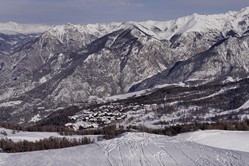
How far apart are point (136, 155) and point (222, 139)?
169 feet

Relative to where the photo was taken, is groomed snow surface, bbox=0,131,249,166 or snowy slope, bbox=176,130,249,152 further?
snowy slope, bbox=176,130,249,152

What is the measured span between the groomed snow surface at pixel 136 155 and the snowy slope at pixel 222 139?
1024 inches

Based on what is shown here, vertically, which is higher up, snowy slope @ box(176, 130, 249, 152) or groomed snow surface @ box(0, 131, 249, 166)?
snowy slope @ box(176, 130, 249, 152)

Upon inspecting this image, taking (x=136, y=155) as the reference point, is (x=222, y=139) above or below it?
above

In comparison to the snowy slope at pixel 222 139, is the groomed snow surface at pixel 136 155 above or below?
below

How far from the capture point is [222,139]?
130 m

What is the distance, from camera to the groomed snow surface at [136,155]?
79.2m

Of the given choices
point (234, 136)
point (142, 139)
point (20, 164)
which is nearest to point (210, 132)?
point (234, 136)

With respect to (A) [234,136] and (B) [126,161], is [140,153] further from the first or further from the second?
(A) [234,136]

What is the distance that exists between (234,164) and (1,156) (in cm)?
4266

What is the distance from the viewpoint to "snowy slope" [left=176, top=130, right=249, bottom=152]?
393ft

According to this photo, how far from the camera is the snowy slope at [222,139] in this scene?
11994 cm

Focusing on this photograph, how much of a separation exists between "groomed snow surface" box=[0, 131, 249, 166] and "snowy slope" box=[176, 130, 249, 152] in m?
26.0

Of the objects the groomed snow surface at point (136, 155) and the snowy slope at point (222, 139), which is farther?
the snowy slope at point (222, 139)
